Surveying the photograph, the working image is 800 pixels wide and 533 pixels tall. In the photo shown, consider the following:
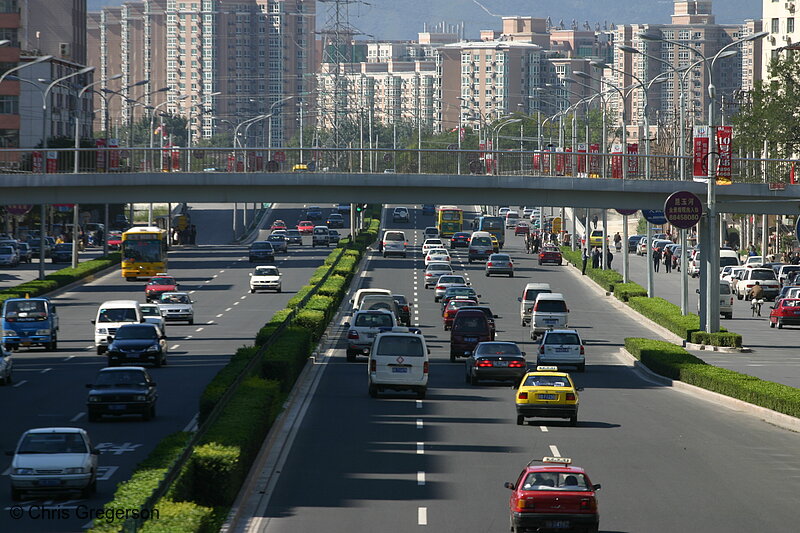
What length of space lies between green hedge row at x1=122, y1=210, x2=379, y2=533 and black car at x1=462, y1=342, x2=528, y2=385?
5128 millimetres

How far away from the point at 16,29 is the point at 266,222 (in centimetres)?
3018

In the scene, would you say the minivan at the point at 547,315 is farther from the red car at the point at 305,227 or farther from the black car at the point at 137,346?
the red car at the point at 305,227

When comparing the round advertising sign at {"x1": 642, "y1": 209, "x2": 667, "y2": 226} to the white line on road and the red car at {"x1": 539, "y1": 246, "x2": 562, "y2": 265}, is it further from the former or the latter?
the white line on road

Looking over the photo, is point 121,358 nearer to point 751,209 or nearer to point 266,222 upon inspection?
point 751,209

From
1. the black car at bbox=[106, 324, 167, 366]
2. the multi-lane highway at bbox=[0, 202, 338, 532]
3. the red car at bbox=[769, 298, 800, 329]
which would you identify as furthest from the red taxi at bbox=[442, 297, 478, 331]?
the black car at bbox=[106, 324, 167, 366]

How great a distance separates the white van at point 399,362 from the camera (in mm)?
37656

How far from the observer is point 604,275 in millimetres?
82562

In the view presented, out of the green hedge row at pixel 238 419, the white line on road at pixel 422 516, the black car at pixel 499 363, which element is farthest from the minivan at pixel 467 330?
the white line on road at pixel 422 516

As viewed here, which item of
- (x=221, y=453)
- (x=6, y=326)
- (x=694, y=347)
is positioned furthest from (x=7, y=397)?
(x=694, y=347)

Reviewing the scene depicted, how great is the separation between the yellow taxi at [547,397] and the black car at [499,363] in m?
8.30

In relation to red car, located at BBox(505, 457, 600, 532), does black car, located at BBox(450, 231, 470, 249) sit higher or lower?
higher

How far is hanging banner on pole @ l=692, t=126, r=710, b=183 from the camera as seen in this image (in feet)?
172

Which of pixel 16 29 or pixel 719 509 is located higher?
pixel 16 29

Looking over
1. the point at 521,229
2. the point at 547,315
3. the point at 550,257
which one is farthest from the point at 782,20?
the point at 547,315
